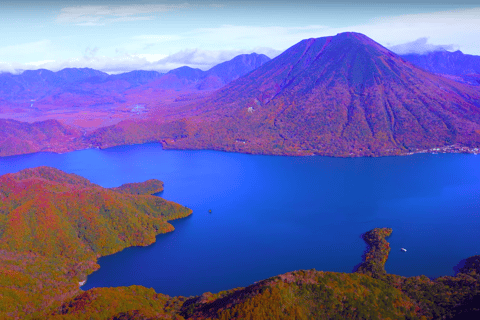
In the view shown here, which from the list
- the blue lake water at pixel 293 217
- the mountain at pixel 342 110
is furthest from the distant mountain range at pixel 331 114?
the blue lake water at pixel 293 217

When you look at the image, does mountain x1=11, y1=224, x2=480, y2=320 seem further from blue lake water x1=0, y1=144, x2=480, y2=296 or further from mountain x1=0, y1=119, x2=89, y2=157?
mountain x1=0, y1=119, x2=89, y2=157

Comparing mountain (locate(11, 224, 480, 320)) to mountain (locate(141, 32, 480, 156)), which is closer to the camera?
mountain (locate(11, 224, 480, 320))

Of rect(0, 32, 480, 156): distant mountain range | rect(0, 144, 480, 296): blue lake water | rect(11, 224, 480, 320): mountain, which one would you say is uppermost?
rect(0, 32, 480, 156): distant mountain range

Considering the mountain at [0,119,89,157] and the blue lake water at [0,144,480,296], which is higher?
the mountain at [0,119,89,157]

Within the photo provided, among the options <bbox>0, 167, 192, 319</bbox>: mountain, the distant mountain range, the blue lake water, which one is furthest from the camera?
the distant mountain range

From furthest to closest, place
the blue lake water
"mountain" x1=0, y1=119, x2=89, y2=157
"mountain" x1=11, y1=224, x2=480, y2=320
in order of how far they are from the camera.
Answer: "mountain" x1=0, y1=119, x2=89, y2=157, the blue lake water, "mountain" x1=11, y1=224, x2=480, y2=320

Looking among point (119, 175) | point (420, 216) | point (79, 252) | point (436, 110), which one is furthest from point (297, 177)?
point (436, 110)

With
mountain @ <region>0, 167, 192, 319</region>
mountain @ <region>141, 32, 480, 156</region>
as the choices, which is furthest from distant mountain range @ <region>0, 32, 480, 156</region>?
mountain @ <region>0, 167, 192, 319</region>

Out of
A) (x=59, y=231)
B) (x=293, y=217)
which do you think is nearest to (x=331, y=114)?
(x=293, y=217)
